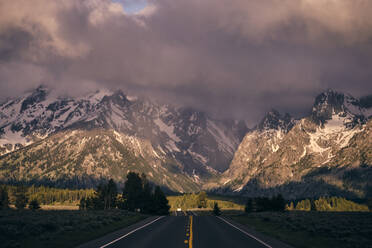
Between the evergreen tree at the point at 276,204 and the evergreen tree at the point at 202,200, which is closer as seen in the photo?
the evergreen tree at the point at 276,204

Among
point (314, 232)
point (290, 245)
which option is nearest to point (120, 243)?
point (290, 245)

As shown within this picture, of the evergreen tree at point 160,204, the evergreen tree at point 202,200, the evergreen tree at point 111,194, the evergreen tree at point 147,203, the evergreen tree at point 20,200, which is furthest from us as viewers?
the evergreen tree at point 202,200

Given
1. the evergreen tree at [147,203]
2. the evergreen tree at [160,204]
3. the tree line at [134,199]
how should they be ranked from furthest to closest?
1. the evergreen tree at [160,204]
2. the evergreen tree at [147,203]
3. the tree line at [134,199]

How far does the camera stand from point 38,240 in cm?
2784

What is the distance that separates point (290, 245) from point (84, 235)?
18189 mm

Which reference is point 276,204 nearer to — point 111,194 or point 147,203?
point 147,203

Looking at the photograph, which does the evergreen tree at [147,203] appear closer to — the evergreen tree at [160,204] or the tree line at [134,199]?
the tree line at [134,199]

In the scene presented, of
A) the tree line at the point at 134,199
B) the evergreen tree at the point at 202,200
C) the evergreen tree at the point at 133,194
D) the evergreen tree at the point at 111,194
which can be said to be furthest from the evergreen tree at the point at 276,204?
the evergreen tree at the point at 202,200

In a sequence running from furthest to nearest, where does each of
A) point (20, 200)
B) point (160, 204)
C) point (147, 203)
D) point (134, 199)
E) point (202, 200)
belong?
point (202, 200), point (20, 200), point (160, 204), point (147, 203), point (134, 199)

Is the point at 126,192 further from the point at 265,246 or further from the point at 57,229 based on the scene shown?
the point at 265,246

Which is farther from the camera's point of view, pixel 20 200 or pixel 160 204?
pixel 20 200

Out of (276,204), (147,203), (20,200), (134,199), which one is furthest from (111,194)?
(276,204)

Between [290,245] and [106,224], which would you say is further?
[106,224]

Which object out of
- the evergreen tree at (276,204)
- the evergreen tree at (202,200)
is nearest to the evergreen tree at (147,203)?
the evergreen tree at (276,204)
